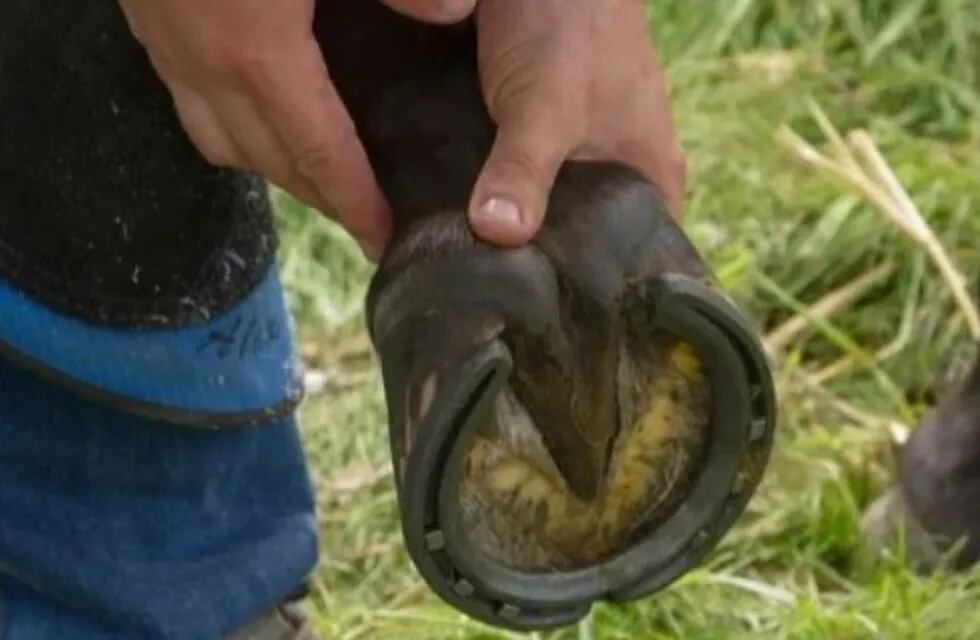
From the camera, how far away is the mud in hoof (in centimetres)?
81

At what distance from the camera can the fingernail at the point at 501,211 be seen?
0.79m

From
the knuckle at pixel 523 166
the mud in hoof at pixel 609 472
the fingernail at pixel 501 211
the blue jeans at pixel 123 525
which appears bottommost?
the blue jeans at pixel 123 525

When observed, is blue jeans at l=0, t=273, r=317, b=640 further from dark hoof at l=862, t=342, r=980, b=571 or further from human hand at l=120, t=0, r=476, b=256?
dark hoof at l=862, t=342, r=980, b=571

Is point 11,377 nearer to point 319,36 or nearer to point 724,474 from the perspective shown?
point 319,36

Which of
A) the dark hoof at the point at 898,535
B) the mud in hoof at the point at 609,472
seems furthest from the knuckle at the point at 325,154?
the dark hoof at the point at 898,535

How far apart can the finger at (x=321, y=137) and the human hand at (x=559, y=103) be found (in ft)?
0.17

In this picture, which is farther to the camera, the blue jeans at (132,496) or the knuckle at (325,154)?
the blue jeans at (132,496)

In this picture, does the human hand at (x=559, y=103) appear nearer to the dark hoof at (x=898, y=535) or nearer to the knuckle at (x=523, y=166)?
the knuckle at (x=523, y=166)

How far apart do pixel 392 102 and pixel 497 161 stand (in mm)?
79

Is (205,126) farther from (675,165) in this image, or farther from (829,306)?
(829,306)

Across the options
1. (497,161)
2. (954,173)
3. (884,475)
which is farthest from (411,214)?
(954,173)

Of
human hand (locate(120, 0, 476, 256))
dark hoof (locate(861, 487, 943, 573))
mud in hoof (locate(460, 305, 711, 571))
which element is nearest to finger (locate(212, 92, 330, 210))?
human hand (locate(120, 0, 476, 256))

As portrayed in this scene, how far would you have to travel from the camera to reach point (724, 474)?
0.86 metres

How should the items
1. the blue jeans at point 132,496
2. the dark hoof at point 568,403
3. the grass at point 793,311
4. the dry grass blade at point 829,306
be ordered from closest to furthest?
the dark hoof at point 568,403, the blue jeans at point 132,496, the grass at point 793,311, the dry grass blade at point 829,306
